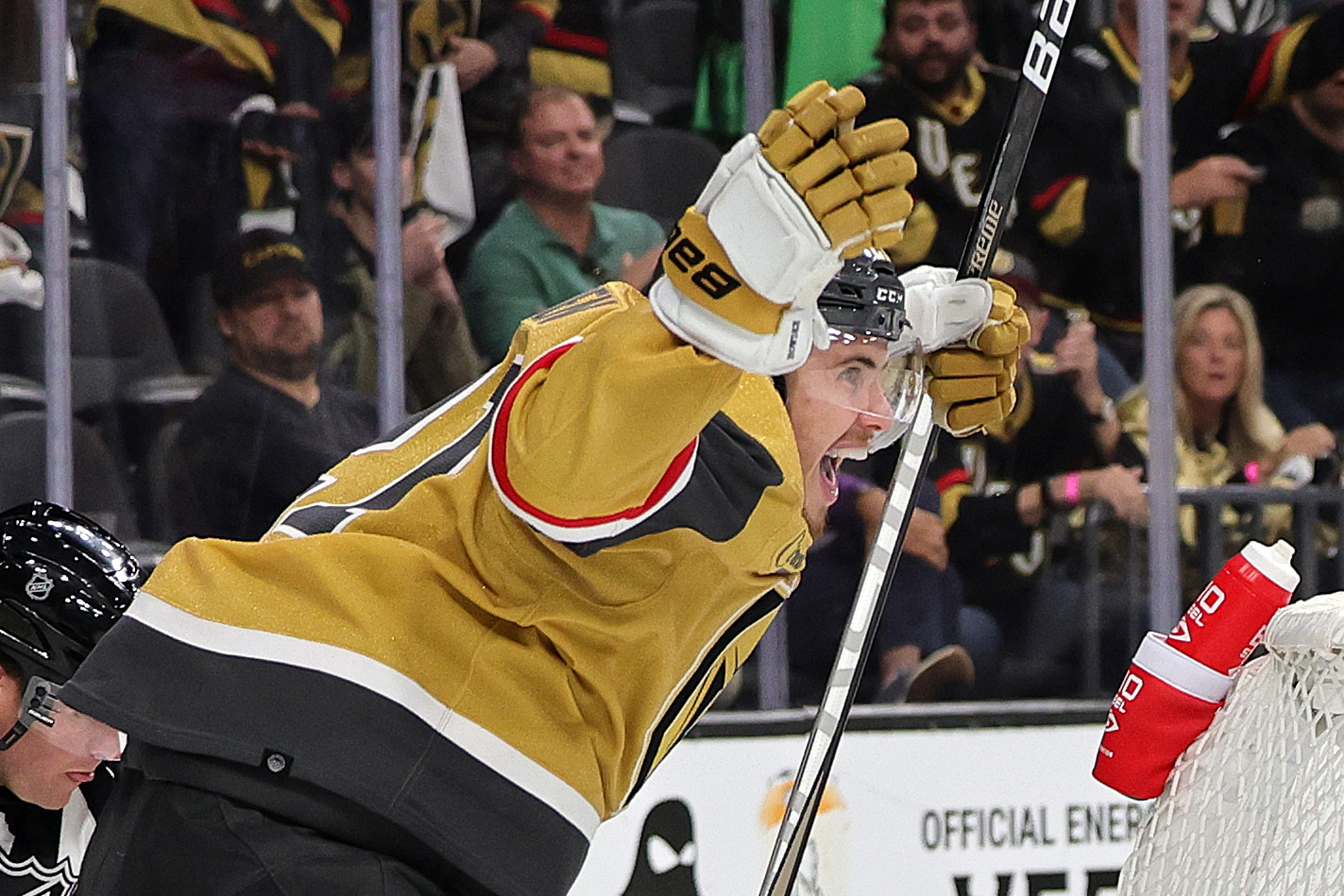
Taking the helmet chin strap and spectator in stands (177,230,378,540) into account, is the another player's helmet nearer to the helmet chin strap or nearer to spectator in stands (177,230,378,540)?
the helmet chin strap

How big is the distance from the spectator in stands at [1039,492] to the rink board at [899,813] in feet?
0.61

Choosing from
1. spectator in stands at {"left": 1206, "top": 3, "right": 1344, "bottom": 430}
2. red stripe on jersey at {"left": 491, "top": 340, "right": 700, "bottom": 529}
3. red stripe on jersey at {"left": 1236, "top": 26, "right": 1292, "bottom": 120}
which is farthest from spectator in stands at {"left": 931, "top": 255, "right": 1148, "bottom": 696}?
red stripe on jersey at {"left": 491, "top": 340, "right": 700, "bottom": 529}

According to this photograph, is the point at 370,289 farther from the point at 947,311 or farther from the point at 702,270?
the point at 702,270

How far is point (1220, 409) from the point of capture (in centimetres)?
343

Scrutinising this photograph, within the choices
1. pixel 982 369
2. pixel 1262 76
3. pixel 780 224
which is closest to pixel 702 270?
pixel 780 224

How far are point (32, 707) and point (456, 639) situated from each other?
691 mm

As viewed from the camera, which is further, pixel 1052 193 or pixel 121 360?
pixel 1052 193

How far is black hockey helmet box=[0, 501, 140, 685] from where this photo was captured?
1.79 metres

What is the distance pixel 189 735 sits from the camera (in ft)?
4.20

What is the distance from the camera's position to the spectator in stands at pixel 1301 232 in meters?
3.53

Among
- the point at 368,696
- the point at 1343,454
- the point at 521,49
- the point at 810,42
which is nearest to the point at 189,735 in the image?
the point at 368,696

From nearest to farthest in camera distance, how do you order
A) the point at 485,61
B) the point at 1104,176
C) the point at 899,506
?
the point at 899,506 < the point at 485,61 < the point at 1104,176

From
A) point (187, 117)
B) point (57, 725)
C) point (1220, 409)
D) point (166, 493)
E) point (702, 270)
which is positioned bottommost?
point (1220, 409)

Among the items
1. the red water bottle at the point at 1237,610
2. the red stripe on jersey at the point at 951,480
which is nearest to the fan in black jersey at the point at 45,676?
the red water bottle at the point at 1237,610
